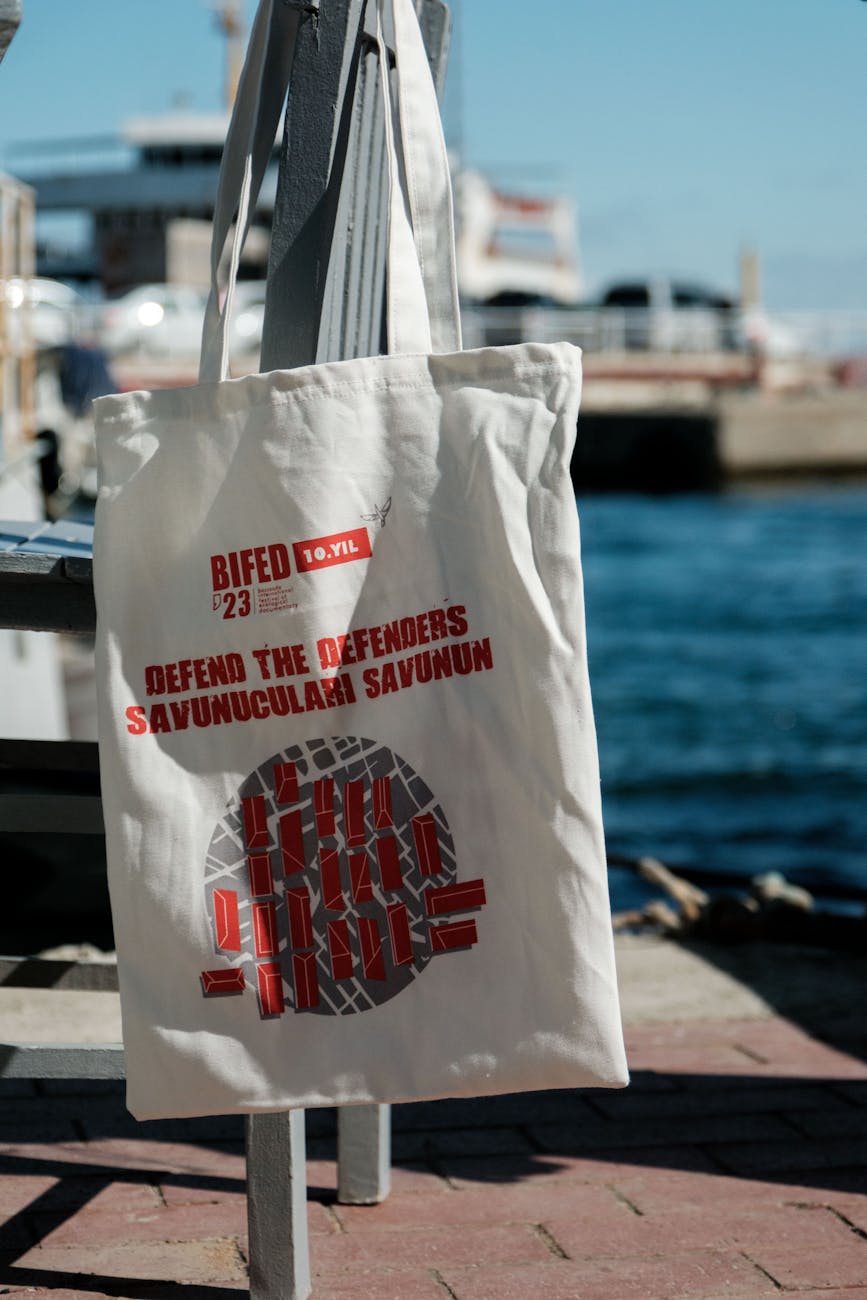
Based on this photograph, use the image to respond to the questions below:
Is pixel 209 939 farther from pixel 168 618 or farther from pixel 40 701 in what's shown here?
pixel 40 701

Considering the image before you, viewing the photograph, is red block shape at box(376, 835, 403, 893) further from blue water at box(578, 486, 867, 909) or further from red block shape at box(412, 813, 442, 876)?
blue water at box(578, 486, 867, 909)

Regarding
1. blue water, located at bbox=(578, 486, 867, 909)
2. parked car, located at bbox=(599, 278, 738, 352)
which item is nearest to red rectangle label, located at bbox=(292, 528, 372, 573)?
blue water, located at bbox=(578, 486, 867, 909)

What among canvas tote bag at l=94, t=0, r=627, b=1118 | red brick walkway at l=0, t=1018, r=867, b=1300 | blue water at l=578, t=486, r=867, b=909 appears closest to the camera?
canvas tote bag at l=94, t=0, r=627, b=1118

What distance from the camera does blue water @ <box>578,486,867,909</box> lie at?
948 cm

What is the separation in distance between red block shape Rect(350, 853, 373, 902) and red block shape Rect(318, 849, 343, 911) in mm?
14

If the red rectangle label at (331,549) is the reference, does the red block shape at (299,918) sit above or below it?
below

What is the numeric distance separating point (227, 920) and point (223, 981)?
7 cm

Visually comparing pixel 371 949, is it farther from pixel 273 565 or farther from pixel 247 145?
pixel 247 145

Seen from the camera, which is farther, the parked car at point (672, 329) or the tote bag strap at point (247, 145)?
the parked car at point (672, 329)

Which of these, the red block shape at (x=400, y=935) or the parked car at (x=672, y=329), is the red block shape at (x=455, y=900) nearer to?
the red block shape at (x=400, y=935)

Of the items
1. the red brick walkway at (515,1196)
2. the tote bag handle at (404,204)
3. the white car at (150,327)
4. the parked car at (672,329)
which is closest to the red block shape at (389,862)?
the tote bag handle at (404,204)

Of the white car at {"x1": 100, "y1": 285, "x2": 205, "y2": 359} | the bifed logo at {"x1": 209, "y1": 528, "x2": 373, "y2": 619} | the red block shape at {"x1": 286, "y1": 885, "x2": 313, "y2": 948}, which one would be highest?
the white car at {"x1": 100, "y1": 285, "x2": 205, "y2": 359}

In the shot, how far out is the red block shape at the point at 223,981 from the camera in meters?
1.62

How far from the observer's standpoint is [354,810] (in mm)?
1622
